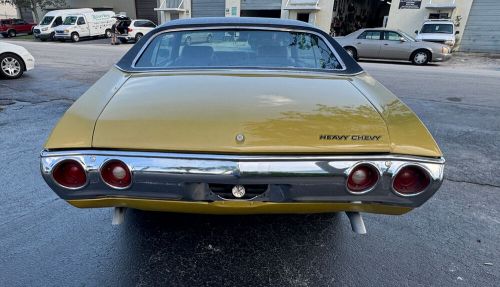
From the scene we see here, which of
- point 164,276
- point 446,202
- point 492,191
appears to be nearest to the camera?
point 164,276

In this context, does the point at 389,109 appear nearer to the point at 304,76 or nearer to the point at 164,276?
the point at 304,76

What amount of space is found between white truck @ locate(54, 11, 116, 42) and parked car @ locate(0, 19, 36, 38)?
375 inches

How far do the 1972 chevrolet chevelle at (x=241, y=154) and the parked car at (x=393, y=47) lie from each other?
46.4ft

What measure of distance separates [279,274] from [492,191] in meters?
2.56

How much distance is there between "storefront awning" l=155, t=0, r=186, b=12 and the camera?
29597 millimetres

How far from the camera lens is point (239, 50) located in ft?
9.41

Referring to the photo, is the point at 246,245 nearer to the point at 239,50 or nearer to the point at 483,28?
the point at 239,50

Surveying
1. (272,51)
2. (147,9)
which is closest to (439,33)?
(272,51)

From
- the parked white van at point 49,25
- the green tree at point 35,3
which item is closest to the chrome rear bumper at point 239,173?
the parked white van at point 49,25

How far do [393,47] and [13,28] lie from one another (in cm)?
3525

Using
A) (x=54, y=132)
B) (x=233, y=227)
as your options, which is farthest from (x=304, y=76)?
(x=54, y=132)

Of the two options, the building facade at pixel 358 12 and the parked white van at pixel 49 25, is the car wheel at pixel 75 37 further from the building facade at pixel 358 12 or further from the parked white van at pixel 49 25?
the building facade at pixel 358 12

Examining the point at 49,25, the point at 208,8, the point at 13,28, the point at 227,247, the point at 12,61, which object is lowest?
the point at 13,28

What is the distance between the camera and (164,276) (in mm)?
2133
